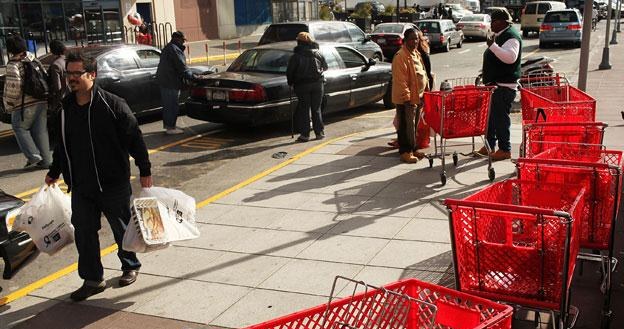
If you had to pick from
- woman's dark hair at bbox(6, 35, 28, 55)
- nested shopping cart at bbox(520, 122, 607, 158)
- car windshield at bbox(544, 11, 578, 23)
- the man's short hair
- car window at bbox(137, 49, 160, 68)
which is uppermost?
the man's short hair

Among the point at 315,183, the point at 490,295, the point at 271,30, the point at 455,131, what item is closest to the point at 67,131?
the point at 490,295

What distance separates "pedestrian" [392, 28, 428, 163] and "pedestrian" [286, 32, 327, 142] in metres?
2.07

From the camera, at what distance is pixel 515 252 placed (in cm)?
378

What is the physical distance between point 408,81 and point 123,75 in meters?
6.16

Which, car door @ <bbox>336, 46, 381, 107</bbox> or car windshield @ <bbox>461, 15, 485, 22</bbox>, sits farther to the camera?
car windshield @ <bbox>461, 15, 485, 22</bbox>

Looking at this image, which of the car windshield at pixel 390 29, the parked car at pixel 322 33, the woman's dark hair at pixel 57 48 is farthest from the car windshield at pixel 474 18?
the woman's dark hair at pixel 57 48

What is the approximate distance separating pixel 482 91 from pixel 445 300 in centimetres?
527

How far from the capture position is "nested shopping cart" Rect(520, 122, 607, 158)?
5.82 meters

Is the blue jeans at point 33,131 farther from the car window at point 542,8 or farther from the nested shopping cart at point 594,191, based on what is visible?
the car window at point 542,8

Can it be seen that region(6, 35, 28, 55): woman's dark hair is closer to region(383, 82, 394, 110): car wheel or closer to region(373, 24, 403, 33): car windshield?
region(383, 82, 394, 110): car wheel

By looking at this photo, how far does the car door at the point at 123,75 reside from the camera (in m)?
12.5

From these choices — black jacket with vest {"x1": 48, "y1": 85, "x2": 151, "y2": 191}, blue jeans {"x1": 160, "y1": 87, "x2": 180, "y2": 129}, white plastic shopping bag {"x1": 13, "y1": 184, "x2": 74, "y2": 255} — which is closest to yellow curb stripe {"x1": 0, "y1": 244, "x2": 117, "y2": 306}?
white plastic shopping bag {"x1": 13, "y1": 184, "x2": 74, "y2": 255}

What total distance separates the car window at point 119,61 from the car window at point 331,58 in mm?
3675

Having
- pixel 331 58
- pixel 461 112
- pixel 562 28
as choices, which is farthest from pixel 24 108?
pixel 562 28
